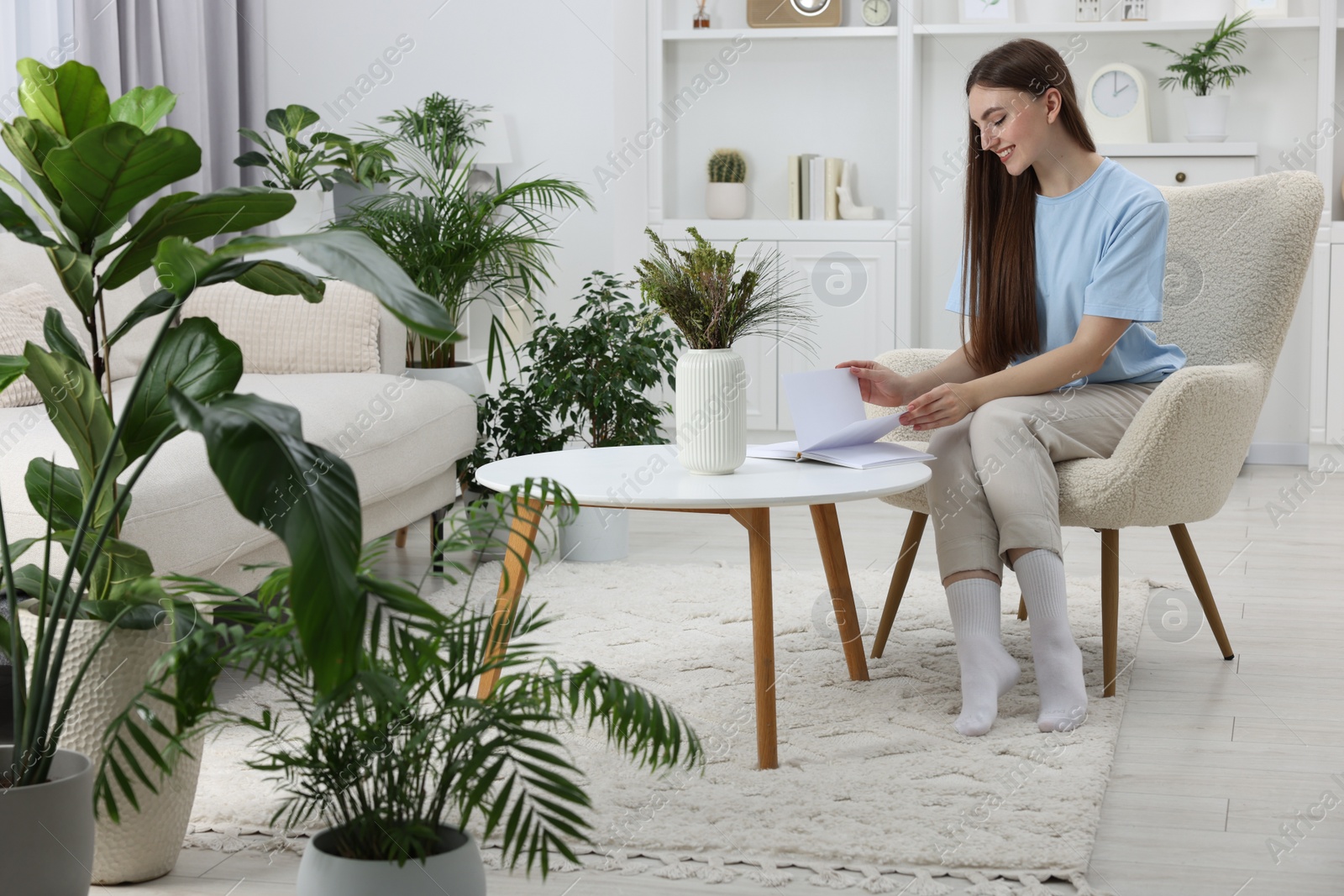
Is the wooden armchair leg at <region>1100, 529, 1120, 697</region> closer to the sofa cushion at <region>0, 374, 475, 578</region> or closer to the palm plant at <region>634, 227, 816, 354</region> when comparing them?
the palm plant at <region>634, 227, 816, 354</region>

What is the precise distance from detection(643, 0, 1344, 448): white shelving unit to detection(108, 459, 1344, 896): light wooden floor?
103 centimetres

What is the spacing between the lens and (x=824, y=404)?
186 cm

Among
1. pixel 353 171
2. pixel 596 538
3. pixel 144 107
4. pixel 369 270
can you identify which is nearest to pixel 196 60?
pixel 353 171

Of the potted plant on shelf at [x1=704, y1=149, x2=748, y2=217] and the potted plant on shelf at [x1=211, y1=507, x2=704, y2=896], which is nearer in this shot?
the potted plant on shelf at [x1=211, y1=507, x2=704, y2=896]

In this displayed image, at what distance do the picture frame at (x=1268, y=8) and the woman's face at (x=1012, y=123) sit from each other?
8.36ft

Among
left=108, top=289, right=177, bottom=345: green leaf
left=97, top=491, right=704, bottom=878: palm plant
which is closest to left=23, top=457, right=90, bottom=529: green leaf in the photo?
left=108, top=289, right=177, bottom=345: green leaf

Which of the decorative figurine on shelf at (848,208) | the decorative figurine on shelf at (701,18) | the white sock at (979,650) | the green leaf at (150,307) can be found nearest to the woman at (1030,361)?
the white sock at (979,650)

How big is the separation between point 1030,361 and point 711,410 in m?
0.53

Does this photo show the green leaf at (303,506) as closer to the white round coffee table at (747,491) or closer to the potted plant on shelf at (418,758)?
the potted plant on shelf at (418,758)

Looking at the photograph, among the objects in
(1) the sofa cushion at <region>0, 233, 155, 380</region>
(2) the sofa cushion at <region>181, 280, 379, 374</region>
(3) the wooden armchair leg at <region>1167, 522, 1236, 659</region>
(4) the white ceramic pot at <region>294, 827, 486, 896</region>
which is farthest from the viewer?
(2) the sofa cushion at <region>181, 280, 379, 374</region>

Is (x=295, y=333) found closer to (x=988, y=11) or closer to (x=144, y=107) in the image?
(x=144, y=107)

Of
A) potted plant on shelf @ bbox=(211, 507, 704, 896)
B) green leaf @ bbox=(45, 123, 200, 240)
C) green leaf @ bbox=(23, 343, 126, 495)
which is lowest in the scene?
potted plant on shelf @ bbox=(211, 507, 704, 896)

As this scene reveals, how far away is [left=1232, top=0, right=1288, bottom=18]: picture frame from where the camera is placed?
406 centimetres

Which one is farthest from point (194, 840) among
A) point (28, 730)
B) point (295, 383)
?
point (295, 383)
